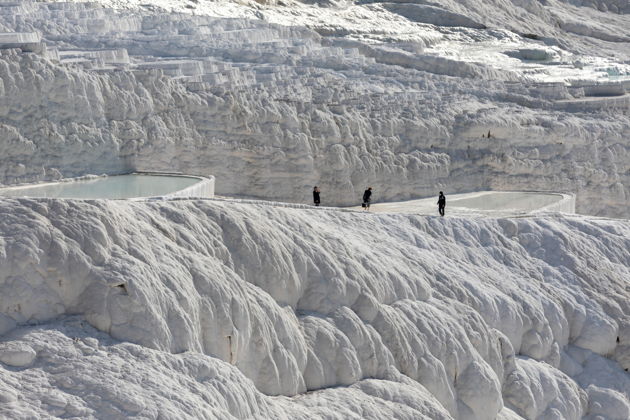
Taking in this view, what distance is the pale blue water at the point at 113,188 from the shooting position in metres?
15.1

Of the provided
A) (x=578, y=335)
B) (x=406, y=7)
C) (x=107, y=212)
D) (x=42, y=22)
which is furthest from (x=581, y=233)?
(x=406, y=7)

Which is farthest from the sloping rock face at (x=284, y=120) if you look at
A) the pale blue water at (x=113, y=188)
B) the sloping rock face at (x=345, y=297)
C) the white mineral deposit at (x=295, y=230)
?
the sloping rock face at (x=345, y=297)

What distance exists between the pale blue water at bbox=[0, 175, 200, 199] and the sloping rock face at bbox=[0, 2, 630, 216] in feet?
2.89

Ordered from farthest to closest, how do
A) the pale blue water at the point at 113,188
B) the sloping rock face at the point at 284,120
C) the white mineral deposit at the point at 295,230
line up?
the sloping rock face at the point at 284,120, the pale blue water at the point at 113,188, the white mineral deposit at the point at 295,230

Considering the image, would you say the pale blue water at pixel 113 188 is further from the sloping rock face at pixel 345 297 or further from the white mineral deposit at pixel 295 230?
the sloping rock face at pixel 345 297

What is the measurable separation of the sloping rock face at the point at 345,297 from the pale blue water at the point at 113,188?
2224mm

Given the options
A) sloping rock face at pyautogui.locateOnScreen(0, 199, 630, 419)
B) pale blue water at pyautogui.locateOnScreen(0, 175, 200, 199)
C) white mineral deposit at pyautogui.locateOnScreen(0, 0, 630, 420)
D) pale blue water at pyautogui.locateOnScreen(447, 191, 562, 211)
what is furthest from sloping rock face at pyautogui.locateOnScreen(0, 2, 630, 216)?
sloping rock face at pyautogui.locateOnScreen(0, 199, 630, 419)

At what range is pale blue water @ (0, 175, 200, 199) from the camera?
15.1m

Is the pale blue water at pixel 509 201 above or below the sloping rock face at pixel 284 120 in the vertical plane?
below

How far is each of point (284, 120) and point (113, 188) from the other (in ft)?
14.8

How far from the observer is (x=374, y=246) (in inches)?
556

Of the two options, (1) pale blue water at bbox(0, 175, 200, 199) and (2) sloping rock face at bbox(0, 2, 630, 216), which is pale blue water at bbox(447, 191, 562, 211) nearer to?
(2) sloping rock face at bbox(0, 2, 630, 216)

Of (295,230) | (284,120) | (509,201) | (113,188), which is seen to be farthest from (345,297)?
(509,201)

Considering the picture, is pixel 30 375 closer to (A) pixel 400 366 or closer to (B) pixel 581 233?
(A) pixel 400 366
